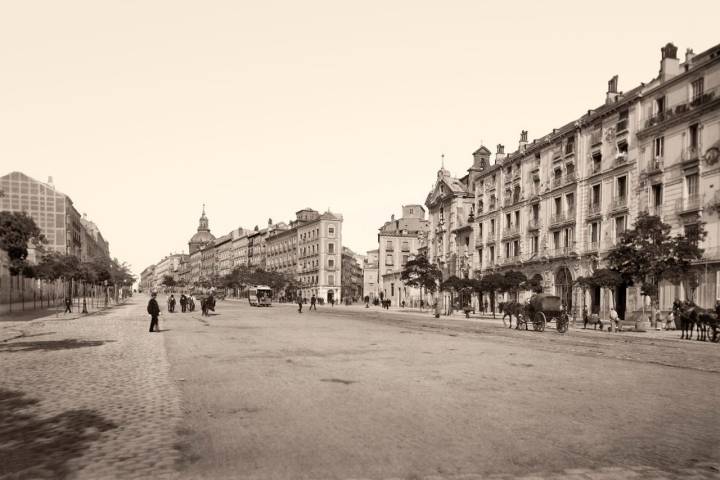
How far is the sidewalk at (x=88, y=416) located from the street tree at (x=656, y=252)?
25195mm

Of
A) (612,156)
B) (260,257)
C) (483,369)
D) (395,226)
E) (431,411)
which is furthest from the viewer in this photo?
(260,257)

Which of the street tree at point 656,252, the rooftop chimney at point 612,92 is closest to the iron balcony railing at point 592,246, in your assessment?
the rooftop chimney at point 612,92

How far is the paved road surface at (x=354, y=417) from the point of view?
220 inches

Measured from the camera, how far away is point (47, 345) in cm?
1755

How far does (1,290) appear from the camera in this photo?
4047 centimetres

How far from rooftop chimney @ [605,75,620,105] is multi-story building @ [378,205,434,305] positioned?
4789 centimetres

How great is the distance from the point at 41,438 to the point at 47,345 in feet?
41.3

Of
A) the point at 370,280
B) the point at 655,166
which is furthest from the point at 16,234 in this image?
the point at 370,280

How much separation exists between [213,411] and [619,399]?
20.4 ft

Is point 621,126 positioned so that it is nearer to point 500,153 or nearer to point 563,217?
point 563,217

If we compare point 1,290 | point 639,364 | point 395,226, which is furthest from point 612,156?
point 395,226

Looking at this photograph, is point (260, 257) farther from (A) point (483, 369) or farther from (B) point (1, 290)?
(A) point (483, 369)

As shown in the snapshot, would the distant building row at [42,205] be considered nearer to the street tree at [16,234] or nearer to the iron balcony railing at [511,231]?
the street tree at [16,234]

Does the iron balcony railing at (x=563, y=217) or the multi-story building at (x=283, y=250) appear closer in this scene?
the iron balcony railing at (x=563, y=217)
